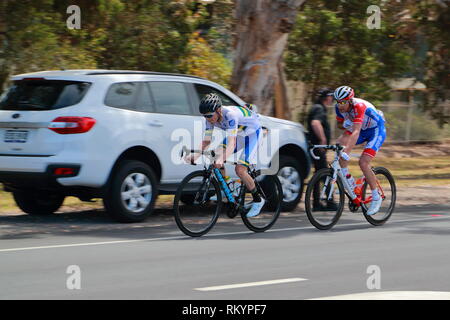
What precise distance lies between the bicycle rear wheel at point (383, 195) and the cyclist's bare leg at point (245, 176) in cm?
172

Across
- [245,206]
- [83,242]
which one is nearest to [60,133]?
[83,242]

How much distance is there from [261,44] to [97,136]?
5.33 metres

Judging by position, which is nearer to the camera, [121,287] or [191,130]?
[121,287]

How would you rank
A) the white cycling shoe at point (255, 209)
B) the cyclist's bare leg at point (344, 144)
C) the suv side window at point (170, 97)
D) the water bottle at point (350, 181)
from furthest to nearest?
the suv side window at point (170, 97) < the water bottle at point (350, 181) < the cyclist's bare leg at point (344, 144) < the white cycling shoe at point (255, 209)

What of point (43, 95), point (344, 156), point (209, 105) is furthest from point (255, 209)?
point (43, 95)

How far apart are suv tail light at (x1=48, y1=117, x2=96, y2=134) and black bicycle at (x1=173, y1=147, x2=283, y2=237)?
1290mm

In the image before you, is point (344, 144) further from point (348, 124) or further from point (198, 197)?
point (198, 197)

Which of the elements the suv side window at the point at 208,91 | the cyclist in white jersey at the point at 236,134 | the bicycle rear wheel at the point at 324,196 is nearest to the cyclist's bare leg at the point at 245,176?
the cyclist in white jersey at the point at 236,134

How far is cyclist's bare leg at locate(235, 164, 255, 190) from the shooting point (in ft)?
33.9

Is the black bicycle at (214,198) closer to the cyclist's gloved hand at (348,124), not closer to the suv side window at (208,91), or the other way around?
Answer: the cyclist's gloved hand at (348,124)

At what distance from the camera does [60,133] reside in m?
10.5

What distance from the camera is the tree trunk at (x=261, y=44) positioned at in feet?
49.4

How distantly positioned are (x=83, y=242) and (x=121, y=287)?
267 centimetres

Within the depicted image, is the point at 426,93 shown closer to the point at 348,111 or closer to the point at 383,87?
the point at 383,87
